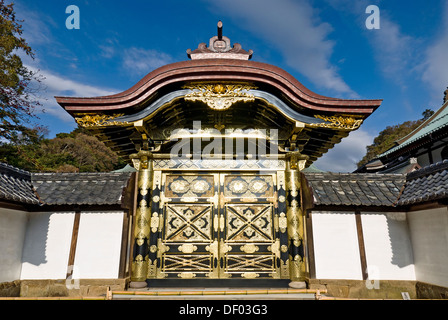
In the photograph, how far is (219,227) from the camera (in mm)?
7523

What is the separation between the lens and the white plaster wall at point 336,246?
22.5ft

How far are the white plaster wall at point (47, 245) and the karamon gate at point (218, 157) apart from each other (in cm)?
164

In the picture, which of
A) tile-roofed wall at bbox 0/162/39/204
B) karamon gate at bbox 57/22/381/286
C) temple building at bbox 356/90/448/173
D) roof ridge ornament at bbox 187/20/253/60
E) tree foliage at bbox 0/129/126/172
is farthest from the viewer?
tree foliage at bbox 0/129/126/172

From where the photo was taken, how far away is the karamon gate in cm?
702

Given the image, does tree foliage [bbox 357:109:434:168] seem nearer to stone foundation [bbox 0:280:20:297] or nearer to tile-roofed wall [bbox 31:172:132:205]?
tile-roofed wall [bbox 31:172:132:205]

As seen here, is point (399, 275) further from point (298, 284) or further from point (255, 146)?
point (255, 146)

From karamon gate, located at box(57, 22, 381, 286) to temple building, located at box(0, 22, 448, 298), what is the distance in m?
0.03

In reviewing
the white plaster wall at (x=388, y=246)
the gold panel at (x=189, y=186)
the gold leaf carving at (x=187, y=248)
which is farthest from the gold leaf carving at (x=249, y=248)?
the white plaster wall at (x=388, y=246)

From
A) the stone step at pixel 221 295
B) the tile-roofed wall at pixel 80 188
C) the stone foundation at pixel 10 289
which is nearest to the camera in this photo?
the stone step at pixel 221 295

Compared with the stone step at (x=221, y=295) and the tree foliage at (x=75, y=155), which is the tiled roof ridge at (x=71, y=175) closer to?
the stone step at (x=221, y=295)

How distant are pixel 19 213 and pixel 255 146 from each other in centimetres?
632

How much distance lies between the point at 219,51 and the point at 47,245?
7158mm

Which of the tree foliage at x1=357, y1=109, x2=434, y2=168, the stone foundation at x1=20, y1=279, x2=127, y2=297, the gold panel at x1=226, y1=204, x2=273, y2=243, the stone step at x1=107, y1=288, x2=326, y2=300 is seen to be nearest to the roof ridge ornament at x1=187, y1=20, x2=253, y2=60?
the gold panel at x1=226, y1=204, x2=273, y2=243

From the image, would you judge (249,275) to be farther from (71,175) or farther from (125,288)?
(71,175)
